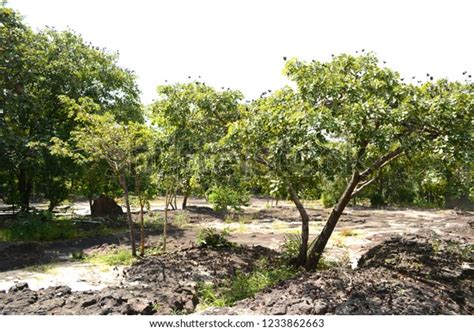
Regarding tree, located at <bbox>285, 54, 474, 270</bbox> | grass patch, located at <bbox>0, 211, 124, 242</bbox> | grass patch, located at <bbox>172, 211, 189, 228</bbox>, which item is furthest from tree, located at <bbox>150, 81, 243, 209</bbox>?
grass patch, located at <bbox>172, 211, 189, 228</bbox>

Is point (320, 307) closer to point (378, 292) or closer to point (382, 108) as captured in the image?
point (378, 292)

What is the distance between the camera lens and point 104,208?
20.4 metres

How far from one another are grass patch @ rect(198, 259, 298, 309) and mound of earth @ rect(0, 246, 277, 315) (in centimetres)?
26

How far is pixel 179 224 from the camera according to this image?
61.9ft

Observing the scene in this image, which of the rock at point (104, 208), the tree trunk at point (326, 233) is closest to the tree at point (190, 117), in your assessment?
the tree trunk at point (326, 233)

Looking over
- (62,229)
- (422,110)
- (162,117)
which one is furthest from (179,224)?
(422,110)

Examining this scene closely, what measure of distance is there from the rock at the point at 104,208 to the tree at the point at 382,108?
15.4 meters

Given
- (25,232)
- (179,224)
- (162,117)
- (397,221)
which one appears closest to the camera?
(162,117)

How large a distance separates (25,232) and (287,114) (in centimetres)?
1246

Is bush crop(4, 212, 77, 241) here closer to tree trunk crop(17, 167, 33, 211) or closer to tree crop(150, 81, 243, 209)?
tree trunk crop(17, 167, 33, 211)

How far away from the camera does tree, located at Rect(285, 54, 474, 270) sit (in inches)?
240

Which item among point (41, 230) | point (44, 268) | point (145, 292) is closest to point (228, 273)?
point (145, 292)

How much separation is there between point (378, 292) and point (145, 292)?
4504mm

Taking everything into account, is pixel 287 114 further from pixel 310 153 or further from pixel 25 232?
pixel 25 232
